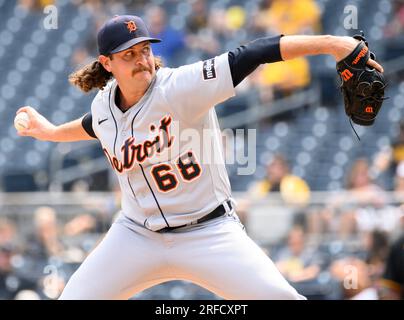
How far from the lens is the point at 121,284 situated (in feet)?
12.2

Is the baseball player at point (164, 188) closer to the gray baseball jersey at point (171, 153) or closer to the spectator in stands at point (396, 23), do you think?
the gray baseball jersey at point (171, 153)

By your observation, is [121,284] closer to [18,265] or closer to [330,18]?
[18,265]

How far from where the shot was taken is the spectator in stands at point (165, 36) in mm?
9547

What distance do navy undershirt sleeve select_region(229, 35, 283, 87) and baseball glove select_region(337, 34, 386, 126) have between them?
266 mm

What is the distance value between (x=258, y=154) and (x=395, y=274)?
506 centimetres

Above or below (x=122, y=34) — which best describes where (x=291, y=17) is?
above

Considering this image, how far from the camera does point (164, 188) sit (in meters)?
3.75

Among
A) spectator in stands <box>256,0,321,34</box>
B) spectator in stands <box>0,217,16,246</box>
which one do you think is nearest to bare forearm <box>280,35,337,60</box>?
spectator in stands <box>0,217,16,246</box>

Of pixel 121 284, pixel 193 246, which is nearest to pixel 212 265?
pixel 193 246

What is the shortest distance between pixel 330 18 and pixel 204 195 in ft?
20.5

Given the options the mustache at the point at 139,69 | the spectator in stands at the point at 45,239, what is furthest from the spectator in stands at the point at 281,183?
the mustache at the point at 139,69

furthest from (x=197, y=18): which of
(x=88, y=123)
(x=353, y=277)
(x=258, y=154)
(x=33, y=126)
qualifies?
(x=88, y=123)

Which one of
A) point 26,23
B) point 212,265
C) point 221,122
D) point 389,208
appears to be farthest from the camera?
point 26,23

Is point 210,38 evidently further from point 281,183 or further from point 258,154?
point 281,183
